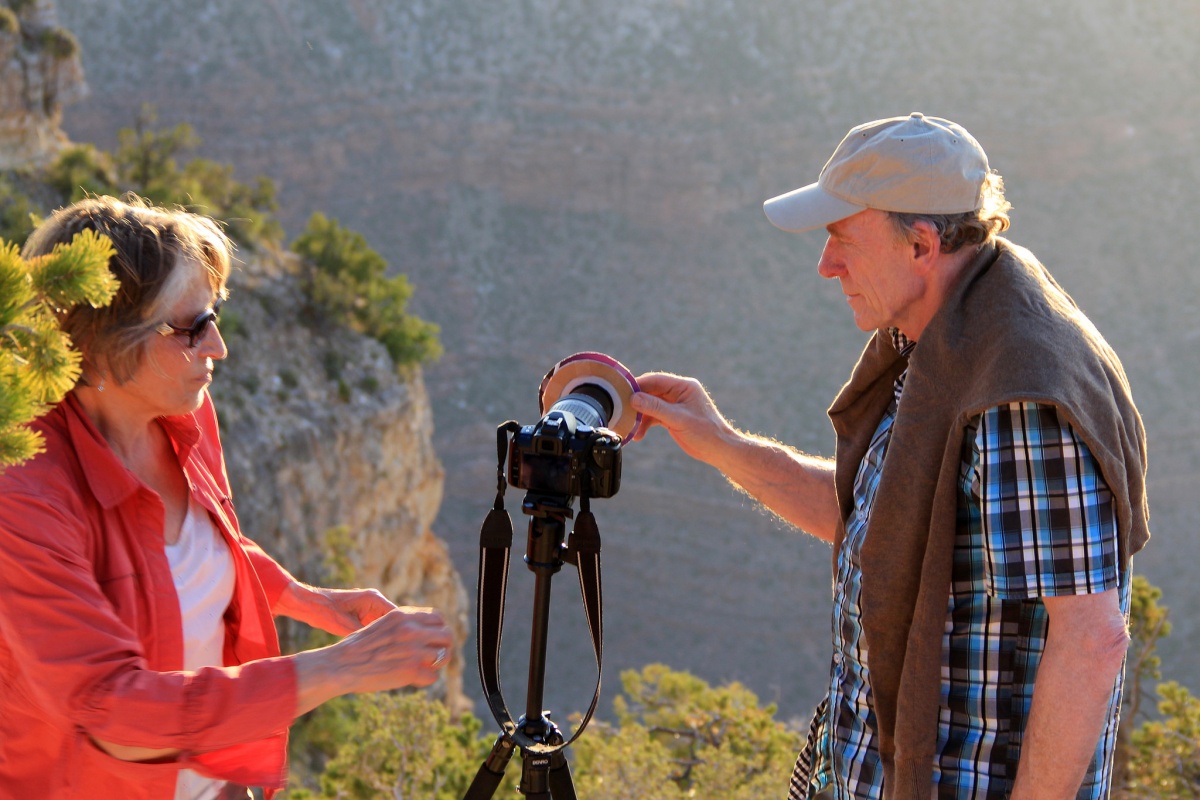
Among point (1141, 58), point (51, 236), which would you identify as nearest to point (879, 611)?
point (51, 236)

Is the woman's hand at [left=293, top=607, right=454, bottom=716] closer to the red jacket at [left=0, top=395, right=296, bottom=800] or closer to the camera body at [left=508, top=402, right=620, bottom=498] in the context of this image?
the red jacket at [left=0, top=395, right=296, bottom=800]

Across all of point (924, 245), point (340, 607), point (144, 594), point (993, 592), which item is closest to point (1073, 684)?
point (993, 592)

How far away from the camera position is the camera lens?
1.97m

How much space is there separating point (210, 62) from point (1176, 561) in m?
26.5

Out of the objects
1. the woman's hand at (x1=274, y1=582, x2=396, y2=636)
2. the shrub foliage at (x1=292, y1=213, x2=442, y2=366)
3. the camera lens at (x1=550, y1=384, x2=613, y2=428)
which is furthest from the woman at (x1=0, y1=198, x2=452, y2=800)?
the shrub foliage at (x1=292, y1=213, x2=442, y2=366)

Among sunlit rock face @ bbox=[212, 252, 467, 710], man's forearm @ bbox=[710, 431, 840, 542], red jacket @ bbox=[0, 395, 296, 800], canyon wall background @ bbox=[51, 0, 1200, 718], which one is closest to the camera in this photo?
red jacket @ bbox=[0, 395, 296, 800]

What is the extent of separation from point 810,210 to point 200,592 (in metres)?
1.27

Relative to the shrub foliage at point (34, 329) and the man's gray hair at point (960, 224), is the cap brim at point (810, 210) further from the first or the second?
the shrub foliage at point (34, 329)

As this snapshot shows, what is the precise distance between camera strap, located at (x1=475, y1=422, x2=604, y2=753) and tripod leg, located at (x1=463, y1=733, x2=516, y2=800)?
35mm

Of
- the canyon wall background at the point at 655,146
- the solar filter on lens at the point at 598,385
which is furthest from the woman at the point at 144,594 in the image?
the canyon wall background at the point at 655,146

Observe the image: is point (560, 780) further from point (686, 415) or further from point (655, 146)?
point (655, 146)

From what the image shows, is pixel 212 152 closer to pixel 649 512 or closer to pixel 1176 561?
pixel 649 512

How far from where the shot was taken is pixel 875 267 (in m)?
1.93

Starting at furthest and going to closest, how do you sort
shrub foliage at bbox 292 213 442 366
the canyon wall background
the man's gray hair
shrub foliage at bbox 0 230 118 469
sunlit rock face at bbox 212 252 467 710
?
1. the canyon wall background
2. shrub foliage at bbox 292 213 442 366
3. sunlit rock face at bbox 212 252 467 710
4. the man's gray hair
5. shrub foliage at bbox 0 230 118 469
